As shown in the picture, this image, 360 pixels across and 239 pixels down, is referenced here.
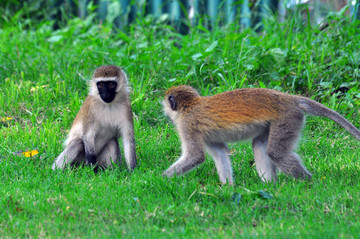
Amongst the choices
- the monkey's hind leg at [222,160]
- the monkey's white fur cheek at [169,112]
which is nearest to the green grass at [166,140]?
the monkey's hind leg at [222,160]

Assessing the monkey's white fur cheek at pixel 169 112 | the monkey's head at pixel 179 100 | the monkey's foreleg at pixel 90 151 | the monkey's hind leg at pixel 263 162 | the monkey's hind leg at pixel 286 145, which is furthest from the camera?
the monkey's foreleg at pixel 90 151

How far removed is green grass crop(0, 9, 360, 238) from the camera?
156 inches

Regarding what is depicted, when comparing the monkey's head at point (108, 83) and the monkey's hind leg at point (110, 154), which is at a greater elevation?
the monkey's head at point (108, 83)

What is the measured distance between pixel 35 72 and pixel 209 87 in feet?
9.67

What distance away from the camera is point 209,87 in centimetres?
772

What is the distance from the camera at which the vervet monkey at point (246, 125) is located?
15.3 feet

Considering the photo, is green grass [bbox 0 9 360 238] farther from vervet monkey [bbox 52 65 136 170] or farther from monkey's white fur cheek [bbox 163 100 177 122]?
monkey's white fur cheek [bbox 163 100 177 122]

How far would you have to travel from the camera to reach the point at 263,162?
5.05m

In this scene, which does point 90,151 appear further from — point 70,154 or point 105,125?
point 105,125

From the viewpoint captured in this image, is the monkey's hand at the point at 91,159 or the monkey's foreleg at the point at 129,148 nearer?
the monkey's foreleg at the point at 129,148

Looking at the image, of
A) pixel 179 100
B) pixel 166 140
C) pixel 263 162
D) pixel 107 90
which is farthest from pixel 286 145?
pixel 166 140

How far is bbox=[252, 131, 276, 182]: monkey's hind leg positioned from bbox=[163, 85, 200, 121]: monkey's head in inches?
31.5

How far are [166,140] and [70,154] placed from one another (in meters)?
1.33

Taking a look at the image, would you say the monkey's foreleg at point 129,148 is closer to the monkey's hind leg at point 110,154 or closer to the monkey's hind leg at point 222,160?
the monkey's hind leg at point 110,154
